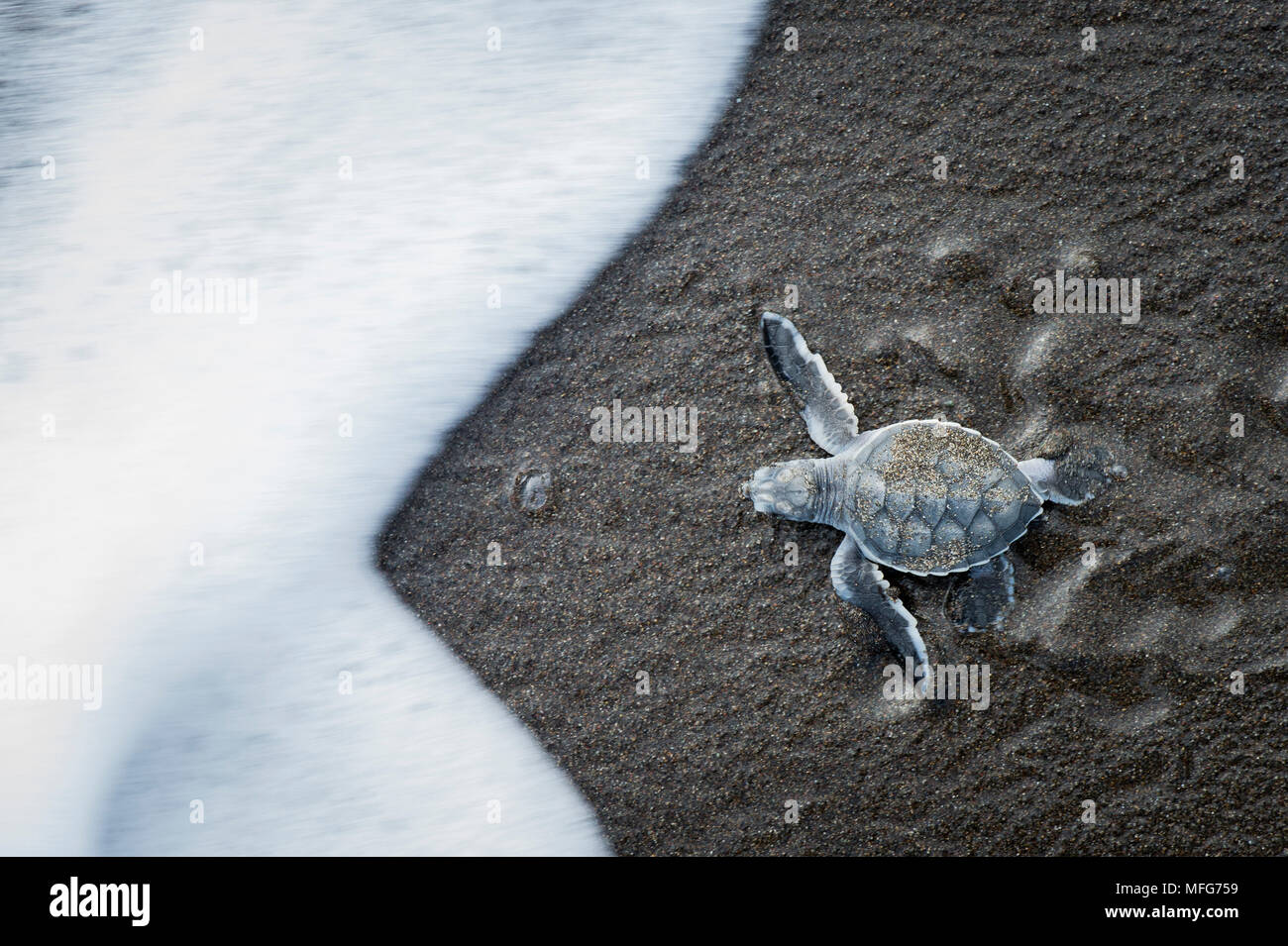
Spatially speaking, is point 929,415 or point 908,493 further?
point 929,415

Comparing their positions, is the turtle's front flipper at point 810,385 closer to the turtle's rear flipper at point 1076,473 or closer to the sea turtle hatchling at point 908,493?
the sea turtle hatchling at point 908,493

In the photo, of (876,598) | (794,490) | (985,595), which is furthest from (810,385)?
(985,595)

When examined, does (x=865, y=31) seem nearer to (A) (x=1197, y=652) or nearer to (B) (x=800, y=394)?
(B) (x=800, y=394)

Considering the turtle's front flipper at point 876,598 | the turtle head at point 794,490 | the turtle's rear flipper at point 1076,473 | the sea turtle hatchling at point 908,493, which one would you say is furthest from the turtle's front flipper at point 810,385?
the turtle's rear flipper at point 1076,473

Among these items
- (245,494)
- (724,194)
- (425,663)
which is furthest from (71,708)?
(724,194)

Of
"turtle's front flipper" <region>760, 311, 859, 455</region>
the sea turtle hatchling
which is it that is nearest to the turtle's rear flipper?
the sea turtle hatchling

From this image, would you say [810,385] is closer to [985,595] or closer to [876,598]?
[876,598]
